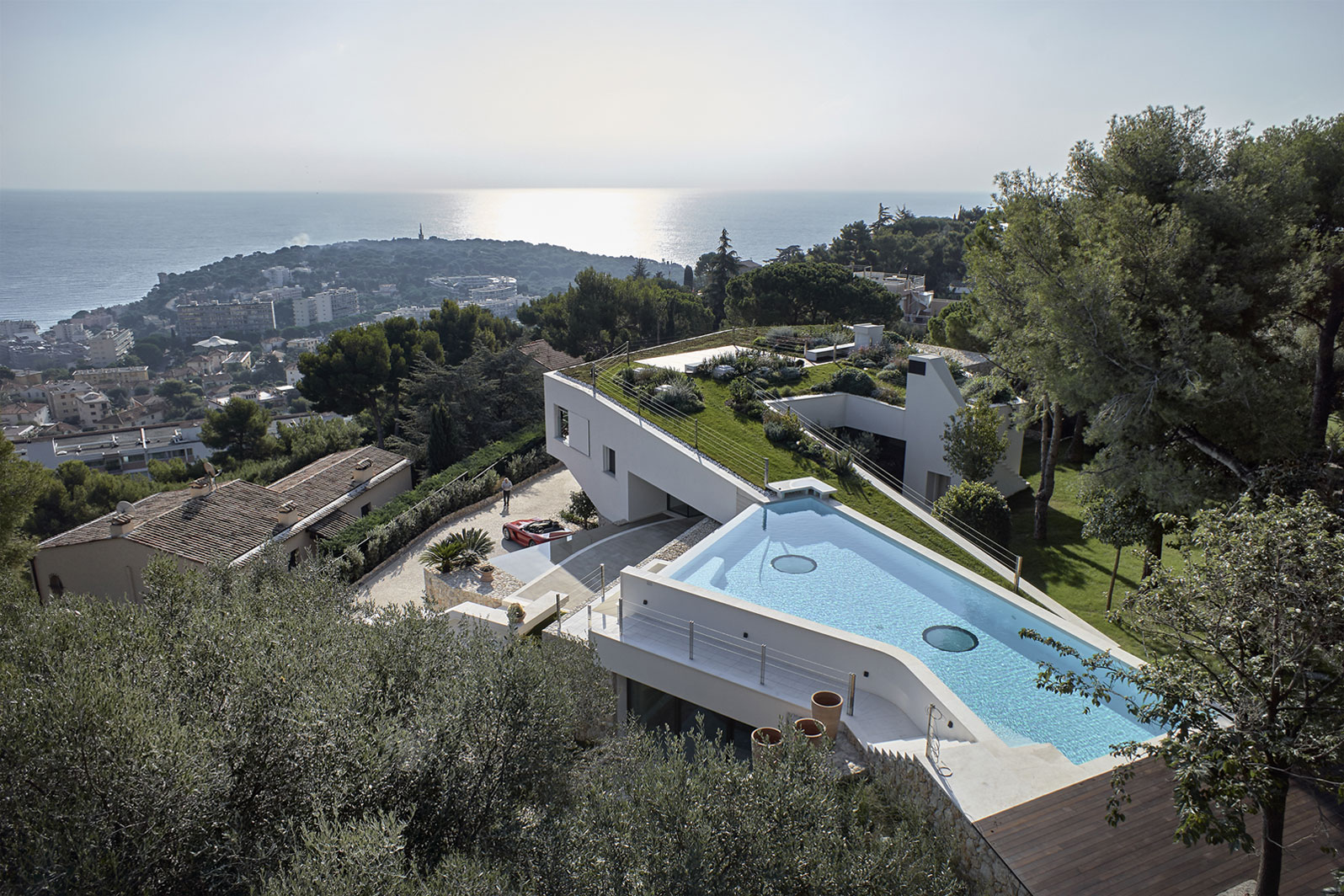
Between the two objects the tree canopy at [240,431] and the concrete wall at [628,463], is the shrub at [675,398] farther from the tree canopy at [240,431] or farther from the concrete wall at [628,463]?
the tree canopy at [240,431]

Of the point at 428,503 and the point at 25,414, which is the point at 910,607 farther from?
the point at 25,414

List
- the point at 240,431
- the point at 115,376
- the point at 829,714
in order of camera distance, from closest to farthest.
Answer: the point at 829,714, the point at 240,431, the point at 115,376

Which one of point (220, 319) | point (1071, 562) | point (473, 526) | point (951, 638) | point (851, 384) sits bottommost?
point (220, 319)

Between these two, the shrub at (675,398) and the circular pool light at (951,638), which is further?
the shrub at (675,398)

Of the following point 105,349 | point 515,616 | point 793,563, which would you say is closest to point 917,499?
point 793,563

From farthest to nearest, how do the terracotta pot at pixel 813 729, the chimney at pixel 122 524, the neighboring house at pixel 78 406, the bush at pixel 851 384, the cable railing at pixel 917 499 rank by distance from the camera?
1. the neighboring house at pixel 78 406
2. the bush at pixel 851 384
3. the chimney at pixel 122 524
4. the cable railing at pixel 917 499
5. the terracotta pot at pixel 813 729

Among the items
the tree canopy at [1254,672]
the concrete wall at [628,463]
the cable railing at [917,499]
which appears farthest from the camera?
the concrete wall at [628,463]

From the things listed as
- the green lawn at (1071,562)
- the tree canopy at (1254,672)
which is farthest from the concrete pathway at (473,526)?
the tree canopy at (1254,672)
